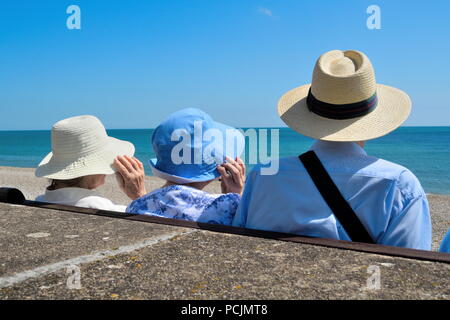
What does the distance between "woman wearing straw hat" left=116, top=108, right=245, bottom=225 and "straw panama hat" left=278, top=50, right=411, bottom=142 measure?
0.56m

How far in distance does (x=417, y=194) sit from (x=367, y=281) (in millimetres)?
661

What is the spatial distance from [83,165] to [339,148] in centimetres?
196

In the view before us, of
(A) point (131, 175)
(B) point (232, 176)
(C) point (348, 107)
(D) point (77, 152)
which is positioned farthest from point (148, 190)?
(C) point (348, 107)

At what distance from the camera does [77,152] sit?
3471 millimetres

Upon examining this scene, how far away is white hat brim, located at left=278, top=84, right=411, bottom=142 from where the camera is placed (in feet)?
7.36

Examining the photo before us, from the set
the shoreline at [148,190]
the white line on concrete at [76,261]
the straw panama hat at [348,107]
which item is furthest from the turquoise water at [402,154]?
the white line on concrete at [76,261]

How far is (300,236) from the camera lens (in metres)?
2.10

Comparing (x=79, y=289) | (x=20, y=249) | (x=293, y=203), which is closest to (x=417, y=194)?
(x=293, y=203)

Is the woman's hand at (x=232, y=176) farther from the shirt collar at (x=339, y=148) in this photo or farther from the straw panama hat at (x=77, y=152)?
the straw panama hat at (x=77, y=152)

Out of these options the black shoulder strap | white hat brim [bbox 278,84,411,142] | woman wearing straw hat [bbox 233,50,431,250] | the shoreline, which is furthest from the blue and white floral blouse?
the shoreline

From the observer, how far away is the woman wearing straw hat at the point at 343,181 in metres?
2.08

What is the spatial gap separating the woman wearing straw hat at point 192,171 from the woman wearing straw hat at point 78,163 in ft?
1.98

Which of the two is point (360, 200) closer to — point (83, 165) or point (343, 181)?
point (343, 181)

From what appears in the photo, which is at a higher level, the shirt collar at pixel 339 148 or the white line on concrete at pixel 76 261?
the shirt collar at pixel 339 148
